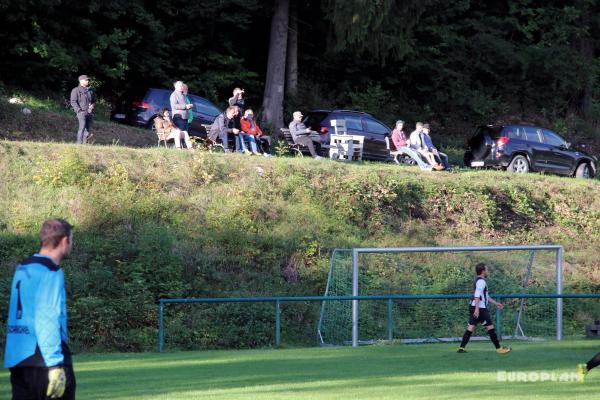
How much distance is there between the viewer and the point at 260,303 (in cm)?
2031

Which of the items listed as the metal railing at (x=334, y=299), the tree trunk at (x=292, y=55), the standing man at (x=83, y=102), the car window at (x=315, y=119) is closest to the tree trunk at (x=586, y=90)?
the tree trunk at (x=292, y=55)

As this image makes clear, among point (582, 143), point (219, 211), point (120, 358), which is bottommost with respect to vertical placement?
point (120, 358)

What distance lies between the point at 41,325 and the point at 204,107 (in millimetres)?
25210

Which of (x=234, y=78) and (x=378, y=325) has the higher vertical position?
(x=234, y=78)

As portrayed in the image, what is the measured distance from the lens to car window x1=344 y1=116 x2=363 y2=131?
31.6 m

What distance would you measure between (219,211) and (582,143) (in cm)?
2505

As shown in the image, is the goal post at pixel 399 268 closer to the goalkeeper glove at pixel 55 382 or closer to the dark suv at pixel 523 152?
the dark suv at pixel 523 152

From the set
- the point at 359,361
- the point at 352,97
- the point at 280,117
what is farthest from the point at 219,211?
the point at 352,97

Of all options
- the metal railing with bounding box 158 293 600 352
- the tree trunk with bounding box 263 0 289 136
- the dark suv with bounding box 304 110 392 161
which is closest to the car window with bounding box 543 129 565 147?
the dark suv with bounding box 304 110 392 161

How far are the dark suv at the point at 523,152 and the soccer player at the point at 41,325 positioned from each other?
26.7m

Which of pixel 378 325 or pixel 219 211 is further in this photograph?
pixel 219 211

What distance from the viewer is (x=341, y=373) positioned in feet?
44.9

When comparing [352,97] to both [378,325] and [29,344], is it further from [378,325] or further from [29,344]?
[29,344]

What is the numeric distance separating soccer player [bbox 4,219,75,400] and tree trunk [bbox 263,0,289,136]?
29244mm
